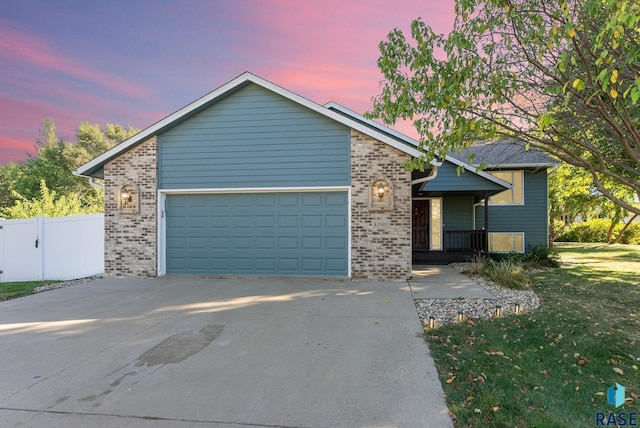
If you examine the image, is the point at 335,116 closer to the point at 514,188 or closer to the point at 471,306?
the point at 471,306

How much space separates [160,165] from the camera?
31.9ft

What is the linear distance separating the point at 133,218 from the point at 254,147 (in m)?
3.96

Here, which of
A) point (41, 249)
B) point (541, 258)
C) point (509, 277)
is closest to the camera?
point (509, 277)

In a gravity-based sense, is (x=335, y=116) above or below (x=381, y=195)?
above

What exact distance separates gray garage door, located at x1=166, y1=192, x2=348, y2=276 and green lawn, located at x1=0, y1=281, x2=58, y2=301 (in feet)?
10.2

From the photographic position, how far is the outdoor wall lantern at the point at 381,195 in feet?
29.1

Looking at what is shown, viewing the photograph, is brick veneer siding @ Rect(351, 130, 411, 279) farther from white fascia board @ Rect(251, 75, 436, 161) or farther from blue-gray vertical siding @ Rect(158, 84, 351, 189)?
blue-gray vertical siding @ Rect(158, 84, 351, 189)

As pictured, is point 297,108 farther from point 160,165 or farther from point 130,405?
point 130,405

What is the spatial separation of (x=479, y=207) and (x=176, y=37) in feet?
47.3

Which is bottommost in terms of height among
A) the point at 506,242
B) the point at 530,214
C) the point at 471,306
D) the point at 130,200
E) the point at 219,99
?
the point at 471,306

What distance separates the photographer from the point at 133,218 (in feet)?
31.8

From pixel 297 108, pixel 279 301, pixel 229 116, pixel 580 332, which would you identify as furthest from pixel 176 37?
pixel 580 332

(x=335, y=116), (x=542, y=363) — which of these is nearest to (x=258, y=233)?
(x=335, y=116)

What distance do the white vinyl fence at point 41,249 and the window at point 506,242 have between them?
51.2 feet
